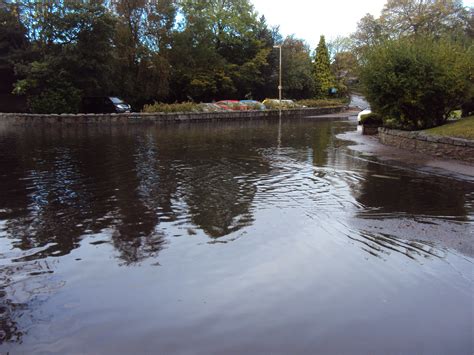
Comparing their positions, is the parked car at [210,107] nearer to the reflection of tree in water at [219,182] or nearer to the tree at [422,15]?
the reflection of tree in water at [219,182]

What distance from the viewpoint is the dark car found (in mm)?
33500

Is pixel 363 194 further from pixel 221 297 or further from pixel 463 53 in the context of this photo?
pixel 463 53

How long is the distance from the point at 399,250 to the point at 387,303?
1.48 m

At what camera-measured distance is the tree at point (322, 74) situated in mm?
65500

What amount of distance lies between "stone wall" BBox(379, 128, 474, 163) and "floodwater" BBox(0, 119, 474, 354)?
7.19 ft

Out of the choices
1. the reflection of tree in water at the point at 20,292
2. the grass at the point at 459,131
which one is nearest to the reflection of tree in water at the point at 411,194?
the grass at the point at 459,131

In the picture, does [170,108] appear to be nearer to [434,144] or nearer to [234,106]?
[234,106]

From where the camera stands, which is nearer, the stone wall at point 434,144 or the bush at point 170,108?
the stone wall at point 434,144

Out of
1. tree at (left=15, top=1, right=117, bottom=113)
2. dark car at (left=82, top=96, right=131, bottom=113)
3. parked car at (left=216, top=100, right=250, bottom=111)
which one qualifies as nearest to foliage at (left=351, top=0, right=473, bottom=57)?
parked car at (left=216, top=100, right=250, bottom=111)

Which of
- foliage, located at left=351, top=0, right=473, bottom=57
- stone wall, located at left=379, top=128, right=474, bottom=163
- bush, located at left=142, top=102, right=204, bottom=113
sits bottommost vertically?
stone wall, located at left=379, top=128, right=474, bottom=163

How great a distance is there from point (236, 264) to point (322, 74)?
210 ft

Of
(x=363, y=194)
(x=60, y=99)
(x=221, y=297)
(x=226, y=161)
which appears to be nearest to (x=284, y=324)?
(x=221, y=297)

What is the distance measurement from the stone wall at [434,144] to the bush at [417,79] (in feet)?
4.00

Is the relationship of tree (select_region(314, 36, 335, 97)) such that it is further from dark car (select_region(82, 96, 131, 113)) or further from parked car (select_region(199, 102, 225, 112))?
dark car (select_region(82, 96, 131, 113))
